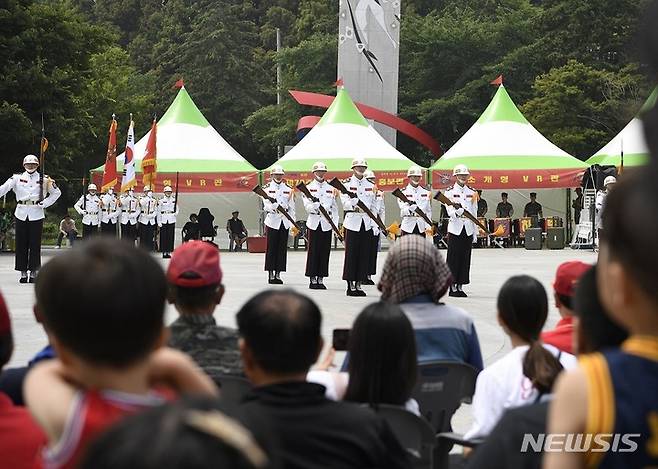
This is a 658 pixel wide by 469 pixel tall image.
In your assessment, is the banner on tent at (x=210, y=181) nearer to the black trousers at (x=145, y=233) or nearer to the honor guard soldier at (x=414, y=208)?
the black trousers at (x=145, y=233)

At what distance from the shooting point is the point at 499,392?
374 centimetres

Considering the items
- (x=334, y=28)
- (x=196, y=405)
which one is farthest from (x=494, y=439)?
(x=334, y=28)

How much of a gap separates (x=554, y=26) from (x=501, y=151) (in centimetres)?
1408

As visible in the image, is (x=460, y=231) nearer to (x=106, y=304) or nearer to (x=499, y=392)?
(x=499, y=392)

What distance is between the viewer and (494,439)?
2191 mm

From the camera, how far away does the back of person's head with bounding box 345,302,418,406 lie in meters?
3.52

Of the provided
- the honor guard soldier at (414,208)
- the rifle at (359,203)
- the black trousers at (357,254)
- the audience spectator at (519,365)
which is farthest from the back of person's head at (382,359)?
the honor guard soldier at (414,208)

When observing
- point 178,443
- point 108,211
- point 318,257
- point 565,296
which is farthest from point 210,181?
point 178,443

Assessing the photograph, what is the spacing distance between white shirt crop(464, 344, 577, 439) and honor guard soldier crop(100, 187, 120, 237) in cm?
2256

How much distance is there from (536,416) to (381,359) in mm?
1260

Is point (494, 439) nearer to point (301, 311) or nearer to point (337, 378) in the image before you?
point (301, 311)

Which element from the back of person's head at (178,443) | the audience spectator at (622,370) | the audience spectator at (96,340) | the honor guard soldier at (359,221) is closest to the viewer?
the back of person's head at (178,443)

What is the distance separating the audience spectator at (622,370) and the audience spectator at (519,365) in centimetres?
172

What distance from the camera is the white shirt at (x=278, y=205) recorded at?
17072 mm
